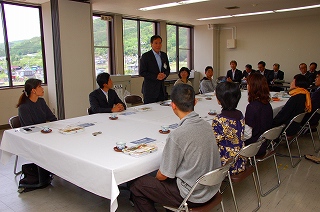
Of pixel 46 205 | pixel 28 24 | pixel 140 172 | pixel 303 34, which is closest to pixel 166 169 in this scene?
pixel 140 172

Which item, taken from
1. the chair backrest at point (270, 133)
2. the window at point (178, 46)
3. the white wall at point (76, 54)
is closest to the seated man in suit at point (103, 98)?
the chair backrest at point (270, 133)

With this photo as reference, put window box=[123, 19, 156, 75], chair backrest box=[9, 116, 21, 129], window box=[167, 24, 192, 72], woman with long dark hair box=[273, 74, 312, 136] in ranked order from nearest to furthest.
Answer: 1. chair backrest box=[9, 116, 21, 129]
2. woman with long dark hair box=[273, 74, 312, 136]
3. window box=[123, 19, 156, 75]
4. window box=[167, 24, 192, 72]

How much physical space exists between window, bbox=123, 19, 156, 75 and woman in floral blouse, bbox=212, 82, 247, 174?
20.3ft

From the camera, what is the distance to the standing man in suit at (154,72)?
4.57 metres

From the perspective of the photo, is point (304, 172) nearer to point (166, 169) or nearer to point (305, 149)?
point (305, 149)

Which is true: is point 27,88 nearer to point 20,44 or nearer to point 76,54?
point 76,54

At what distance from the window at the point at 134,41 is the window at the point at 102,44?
573 mm

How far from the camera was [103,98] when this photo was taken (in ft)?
12.1

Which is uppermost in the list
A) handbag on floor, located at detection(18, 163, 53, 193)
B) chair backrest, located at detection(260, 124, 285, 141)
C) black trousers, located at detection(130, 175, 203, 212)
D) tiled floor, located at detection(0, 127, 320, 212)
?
chair backrest, located at detection(260, 124, 285, 141)

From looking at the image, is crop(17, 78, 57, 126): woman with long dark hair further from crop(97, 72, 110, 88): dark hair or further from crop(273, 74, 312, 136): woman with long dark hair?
crop(273, 74, 312, 136): woman with long dark hair

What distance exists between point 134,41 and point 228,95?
6518 mm

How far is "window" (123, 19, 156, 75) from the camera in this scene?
8250 mm

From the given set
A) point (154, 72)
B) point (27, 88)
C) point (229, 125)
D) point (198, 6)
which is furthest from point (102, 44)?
point (229, 125)

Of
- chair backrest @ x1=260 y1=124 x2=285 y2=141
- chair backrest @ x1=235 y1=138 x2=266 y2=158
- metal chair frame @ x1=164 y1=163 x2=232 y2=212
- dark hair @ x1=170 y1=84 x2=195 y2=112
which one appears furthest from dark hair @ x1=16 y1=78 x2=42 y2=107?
chair backrest @ x1=260 y1=124 x2=285 y2=141
